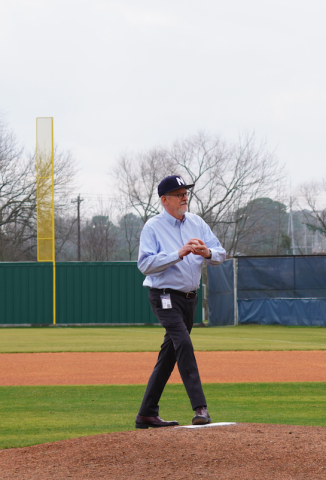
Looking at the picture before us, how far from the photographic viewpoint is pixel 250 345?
15.3 meters

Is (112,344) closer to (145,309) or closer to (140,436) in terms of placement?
(145,309)

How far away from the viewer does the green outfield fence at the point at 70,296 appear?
2547 centimetres

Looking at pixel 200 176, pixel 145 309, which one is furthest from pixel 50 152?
pixel 200 176

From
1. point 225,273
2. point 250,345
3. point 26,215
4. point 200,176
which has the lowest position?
point 250,345

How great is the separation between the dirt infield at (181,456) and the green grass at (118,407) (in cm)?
81

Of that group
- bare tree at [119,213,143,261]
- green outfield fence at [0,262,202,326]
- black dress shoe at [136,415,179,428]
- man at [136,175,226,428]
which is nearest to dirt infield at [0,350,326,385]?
black dress shoe at [136,415,179,428]

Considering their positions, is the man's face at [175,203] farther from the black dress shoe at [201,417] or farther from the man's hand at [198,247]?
the black dress shoe at [201,417]

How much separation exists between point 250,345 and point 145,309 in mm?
10677

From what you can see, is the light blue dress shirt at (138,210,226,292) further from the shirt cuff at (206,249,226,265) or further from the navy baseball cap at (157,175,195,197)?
the navy baseball cap at (157,175,195,197)

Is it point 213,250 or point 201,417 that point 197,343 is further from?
point 201,417

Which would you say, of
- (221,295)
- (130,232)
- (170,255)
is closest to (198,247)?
(170,255)

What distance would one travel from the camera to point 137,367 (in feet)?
35.2

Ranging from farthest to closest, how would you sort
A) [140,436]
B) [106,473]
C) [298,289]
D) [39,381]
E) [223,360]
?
1. [298,289]
2. [223,360]
3. [39,381]
4. [140,436]
5. [106,473]

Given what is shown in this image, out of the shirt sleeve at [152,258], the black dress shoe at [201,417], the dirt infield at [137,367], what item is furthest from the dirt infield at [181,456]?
the dirt infield at [137,367]
